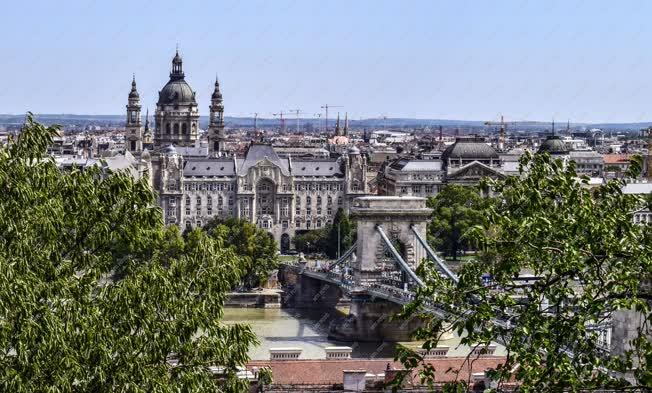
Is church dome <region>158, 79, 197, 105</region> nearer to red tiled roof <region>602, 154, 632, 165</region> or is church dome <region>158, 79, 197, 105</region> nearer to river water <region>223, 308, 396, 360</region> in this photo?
red tiled roof <region>602, 154, 632, 165</region>

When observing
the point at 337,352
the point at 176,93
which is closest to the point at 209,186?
the point at 176,93

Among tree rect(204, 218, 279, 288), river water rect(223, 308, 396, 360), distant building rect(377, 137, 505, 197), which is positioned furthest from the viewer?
distant building rect(377, 137, 505, 197)

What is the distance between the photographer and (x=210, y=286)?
56.3 ft

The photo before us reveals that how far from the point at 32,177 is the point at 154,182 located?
6748cm

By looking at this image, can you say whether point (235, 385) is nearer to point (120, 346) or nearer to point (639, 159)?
point (120, 346)

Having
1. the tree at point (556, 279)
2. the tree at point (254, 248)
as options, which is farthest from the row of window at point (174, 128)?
the tree at point (556, 279)

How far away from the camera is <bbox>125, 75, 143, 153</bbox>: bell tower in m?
102

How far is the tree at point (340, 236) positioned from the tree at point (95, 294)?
164 feet

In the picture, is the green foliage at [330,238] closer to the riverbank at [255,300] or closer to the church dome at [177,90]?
the riverbank at [255,300]

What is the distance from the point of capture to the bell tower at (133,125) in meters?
102

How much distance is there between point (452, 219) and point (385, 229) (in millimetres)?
19206

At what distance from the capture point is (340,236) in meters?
71.0

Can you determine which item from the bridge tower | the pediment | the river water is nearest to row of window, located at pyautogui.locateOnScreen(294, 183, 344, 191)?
the pediment

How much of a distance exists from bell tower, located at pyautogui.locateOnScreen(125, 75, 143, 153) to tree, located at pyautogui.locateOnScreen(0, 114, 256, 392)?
8001 centimetres
